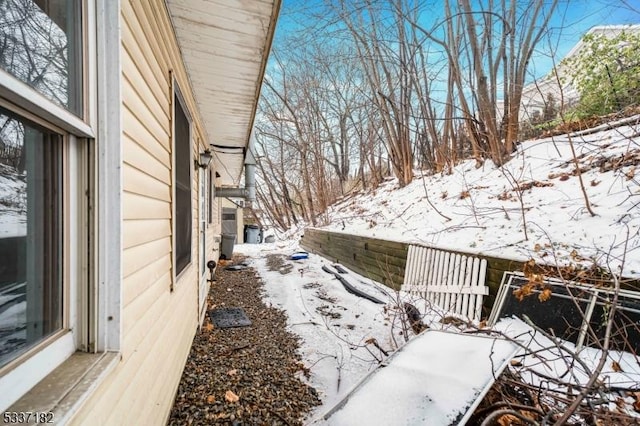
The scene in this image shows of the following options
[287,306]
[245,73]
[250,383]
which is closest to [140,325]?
[250,383]

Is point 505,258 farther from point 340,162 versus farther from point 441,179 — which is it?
point 340,162

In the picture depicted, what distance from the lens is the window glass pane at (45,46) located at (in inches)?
31.0

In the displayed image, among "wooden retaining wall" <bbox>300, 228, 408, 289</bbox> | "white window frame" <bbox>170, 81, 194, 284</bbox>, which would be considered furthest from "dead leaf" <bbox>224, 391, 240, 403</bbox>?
"wooden retaining wall" <bbox>300, 228, 408, 289</bbox>

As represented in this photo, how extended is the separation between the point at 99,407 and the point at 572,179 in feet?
19.7

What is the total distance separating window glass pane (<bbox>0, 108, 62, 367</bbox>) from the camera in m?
0.80

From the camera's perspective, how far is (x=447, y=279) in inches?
172

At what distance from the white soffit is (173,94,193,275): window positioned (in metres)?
0.43

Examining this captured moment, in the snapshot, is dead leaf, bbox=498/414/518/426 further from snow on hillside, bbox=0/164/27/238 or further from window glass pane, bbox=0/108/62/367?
snow on hillside, bbox=0/164/27/238

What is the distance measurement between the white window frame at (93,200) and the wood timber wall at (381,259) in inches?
150

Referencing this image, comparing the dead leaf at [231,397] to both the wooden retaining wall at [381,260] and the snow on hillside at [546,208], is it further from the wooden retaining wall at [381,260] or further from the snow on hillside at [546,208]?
the snow on hillside at [546,208]

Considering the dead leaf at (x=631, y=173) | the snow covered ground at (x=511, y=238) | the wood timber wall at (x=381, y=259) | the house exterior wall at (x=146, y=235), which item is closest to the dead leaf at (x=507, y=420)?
the snow covered ground at (x=511, y=238)

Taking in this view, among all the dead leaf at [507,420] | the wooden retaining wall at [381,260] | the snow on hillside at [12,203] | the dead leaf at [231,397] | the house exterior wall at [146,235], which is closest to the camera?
the snow on hillside at [12,203]

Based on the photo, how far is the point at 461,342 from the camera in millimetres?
2396

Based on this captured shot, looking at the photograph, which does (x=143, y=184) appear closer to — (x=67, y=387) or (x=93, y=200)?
(x=93, y=200)
